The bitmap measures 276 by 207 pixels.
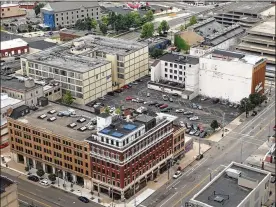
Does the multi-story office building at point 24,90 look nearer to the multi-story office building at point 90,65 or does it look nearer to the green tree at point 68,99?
the green tree at point 68,99

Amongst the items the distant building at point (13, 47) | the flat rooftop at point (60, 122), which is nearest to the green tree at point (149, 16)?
the distant building at point (13, 47)

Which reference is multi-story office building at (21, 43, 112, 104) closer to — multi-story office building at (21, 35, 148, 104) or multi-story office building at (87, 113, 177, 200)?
multi-story office building at (21, 35, 148, 104)

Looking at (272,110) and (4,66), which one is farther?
(4,66)

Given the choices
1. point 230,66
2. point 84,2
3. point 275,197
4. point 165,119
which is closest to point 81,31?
point 84,2

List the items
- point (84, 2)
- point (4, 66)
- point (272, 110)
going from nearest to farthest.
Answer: point (272, 110), point (4, 66), point (84, 2)

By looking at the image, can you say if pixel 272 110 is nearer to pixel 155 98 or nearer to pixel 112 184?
pixel 155 98

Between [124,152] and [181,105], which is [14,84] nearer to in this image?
[181,105]
